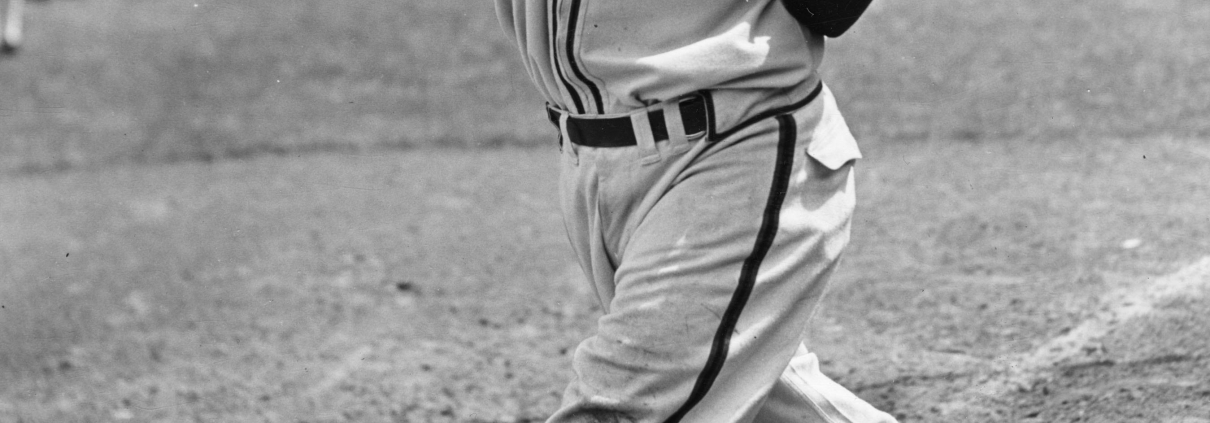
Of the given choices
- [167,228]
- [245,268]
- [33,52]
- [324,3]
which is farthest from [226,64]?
[245,268]

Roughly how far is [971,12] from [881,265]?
3787 millimetres

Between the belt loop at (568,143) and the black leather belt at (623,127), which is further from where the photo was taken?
the belt loop at (568,143)

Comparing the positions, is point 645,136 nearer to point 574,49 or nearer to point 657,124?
point 657,124

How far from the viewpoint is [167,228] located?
617cm

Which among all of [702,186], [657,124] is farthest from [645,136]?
[702,186]

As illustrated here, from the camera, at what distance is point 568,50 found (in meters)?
2.36

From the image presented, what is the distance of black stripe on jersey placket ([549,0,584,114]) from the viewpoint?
2.36 m

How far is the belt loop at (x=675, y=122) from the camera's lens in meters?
2.32

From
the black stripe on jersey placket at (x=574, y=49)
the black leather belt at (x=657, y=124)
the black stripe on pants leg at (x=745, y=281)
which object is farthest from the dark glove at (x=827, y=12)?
the black stripe on jersey placket at (x=574, y=49)

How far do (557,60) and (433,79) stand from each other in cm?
609

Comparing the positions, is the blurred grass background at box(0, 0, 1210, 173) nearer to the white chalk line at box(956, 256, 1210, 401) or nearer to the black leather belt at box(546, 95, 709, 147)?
the white chalk line at box(956, 256, 1210, 401)

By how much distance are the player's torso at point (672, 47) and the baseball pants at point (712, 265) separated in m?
0.06

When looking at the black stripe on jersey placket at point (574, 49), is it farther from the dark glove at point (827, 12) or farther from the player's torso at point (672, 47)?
the dark glove at point (827, 12)

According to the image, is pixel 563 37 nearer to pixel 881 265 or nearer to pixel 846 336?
pixel 846 336
